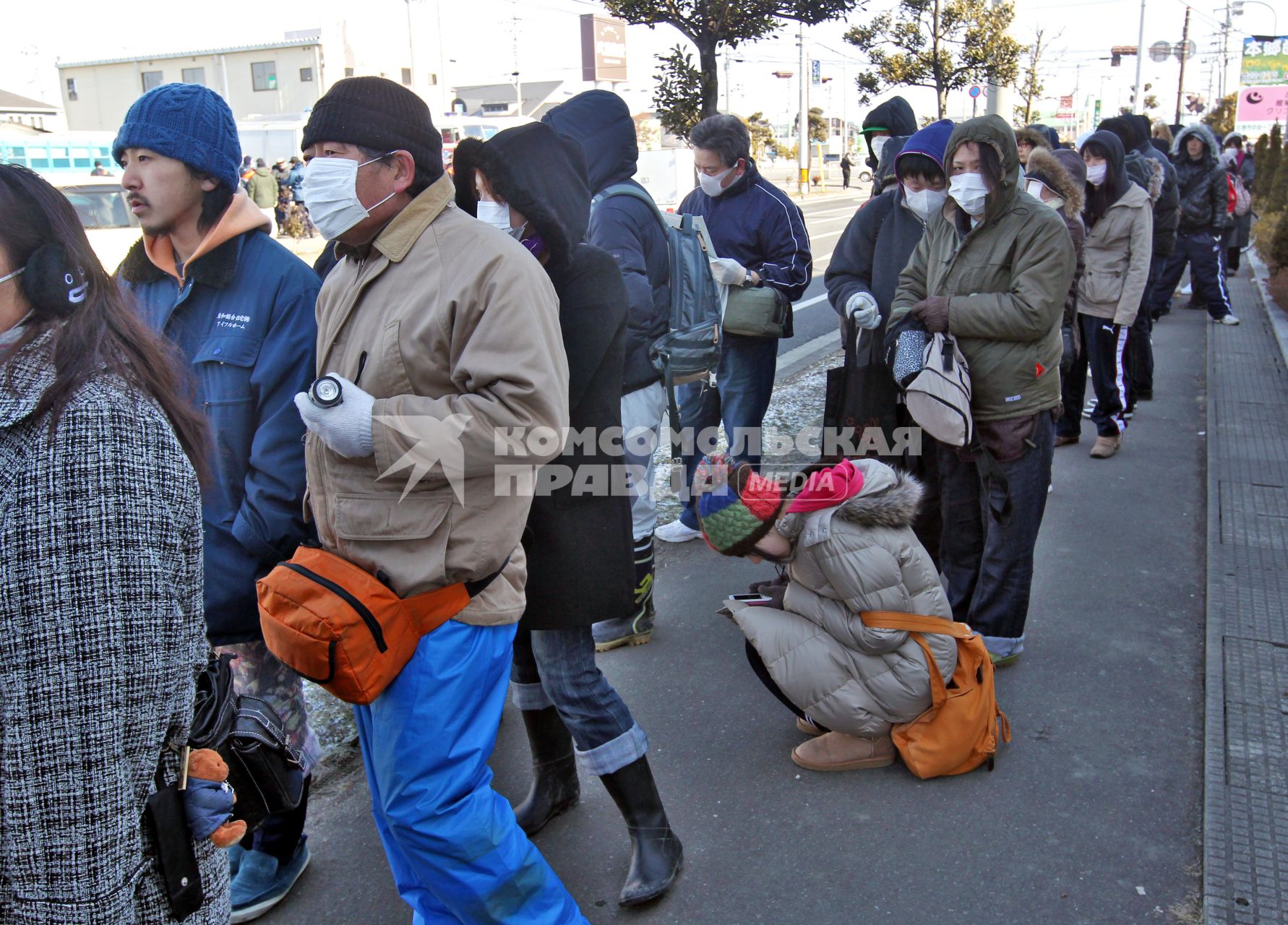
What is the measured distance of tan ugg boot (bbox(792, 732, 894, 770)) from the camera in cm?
321

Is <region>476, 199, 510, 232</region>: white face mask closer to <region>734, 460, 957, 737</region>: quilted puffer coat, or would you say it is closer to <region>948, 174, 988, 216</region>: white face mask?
<region>734, 460, 957, 737</region>: quilted puffer coat

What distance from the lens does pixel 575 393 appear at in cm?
248

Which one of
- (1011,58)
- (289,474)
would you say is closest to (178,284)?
(289,474)

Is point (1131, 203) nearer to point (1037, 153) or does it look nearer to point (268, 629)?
point (1037, 153)

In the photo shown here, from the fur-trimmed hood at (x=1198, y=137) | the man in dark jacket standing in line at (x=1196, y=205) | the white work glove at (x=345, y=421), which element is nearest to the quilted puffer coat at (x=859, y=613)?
the white work glove at (x=345, y=421)

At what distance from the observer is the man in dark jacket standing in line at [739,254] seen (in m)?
4.90

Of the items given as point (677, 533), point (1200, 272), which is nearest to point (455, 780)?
point (677, 533)

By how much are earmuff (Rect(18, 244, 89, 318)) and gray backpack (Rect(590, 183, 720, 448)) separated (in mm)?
2626

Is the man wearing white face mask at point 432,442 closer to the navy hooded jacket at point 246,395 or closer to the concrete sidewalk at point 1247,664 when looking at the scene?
the navy hooded jacket at point 246,395

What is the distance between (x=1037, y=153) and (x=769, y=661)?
3.04 meters

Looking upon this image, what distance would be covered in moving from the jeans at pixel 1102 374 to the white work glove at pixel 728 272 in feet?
8.57

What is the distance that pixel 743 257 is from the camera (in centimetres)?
505

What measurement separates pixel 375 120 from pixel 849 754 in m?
2.28

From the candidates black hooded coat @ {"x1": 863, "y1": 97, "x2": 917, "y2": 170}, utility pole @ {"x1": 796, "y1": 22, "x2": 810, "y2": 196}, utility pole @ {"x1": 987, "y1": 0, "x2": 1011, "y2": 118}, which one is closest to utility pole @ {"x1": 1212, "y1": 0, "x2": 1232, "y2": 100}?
utility pole @ {"x1": 796, "y1": 22, "x2": 810, "y2": 196}
